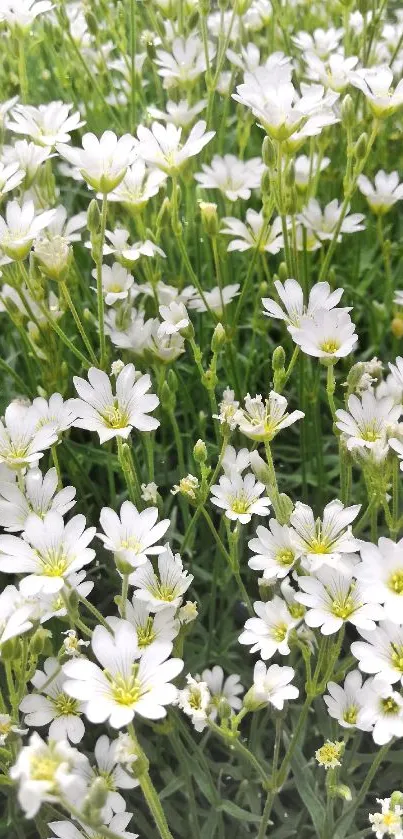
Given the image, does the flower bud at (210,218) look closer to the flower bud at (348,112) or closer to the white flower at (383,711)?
the flower bud at (348,112)

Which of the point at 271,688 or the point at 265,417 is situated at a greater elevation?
the point at 265,417

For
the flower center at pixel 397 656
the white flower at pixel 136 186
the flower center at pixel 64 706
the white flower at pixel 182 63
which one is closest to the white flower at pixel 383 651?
the flower center at pixel 397 656

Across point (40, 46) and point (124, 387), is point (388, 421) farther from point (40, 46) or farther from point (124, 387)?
point (40, 46)

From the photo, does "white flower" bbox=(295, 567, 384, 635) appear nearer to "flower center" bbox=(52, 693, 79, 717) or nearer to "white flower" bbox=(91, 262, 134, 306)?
"flower center" bbox=(52, 693, 79, 717)

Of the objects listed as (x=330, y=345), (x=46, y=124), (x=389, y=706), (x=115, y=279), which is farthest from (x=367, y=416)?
(x=46, y=124)

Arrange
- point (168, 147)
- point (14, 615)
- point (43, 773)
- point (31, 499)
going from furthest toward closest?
point (168, 147), point (31, 499), point (14, 615), point (43, 773)

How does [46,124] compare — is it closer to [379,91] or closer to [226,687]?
[379,91]

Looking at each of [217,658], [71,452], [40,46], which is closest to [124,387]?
[71,452]
